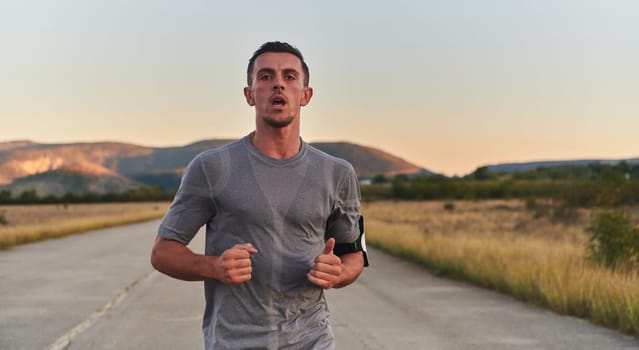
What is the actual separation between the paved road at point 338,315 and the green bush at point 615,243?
3.01 m

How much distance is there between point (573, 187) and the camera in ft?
141

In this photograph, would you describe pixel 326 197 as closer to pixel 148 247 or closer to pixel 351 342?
pixel 351 342

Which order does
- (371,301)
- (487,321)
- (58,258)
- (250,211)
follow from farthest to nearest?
(58,258) → (371,301) → (487,321) → (250,211)

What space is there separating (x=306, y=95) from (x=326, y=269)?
2.45ft

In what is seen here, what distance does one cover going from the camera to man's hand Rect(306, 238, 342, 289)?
315cm

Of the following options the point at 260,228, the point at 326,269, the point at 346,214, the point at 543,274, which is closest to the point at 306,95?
the point at 346,214

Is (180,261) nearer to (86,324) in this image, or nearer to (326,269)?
(326,269)

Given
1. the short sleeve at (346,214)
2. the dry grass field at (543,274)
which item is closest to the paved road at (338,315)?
the dry grass field at (543,274)

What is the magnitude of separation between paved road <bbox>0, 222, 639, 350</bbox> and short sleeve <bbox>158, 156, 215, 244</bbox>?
18.4 feet

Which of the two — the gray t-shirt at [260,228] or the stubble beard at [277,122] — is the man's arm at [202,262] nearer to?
the gray t-shirt at [260,228]

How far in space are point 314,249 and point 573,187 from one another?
41676mm

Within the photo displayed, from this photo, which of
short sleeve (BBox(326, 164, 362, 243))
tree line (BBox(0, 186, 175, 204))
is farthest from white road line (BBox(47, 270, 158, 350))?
tree line (BBox(0, 186, 175, 204))

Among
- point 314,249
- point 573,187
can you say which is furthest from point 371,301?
point 573,187

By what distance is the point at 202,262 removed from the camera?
10.4 ft
